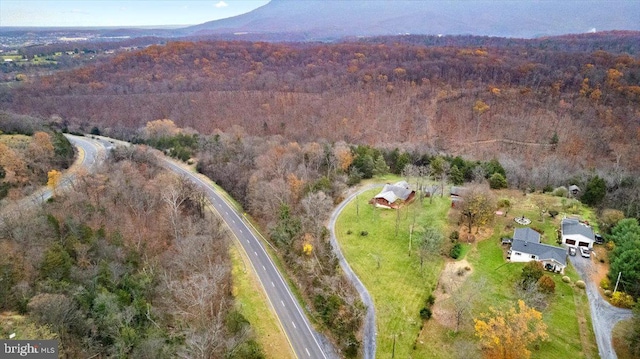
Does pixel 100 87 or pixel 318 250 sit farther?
pixel 100 87

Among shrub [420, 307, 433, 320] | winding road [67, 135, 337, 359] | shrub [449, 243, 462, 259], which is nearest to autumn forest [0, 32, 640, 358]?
winding road [67, 135, 337, 359]

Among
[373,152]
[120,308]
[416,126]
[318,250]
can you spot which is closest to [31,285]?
[120,308]

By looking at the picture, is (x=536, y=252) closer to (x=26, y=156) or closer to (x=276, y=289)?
(x=276, y=289)

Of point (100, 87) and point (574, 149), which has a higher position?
point (100, 87)

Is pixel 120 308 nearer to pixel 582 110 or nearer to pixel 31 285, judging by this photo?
pixel 31 285

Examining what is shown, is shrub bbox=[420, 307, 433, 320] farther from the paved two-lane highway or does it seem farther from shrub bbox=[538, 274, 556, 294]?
shrub bbox=[538, 274, 556, 294]

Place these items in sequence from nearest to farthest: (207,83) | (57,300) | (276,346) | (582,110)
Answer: (57,300) < (276,346) < (582,110) < (207,83)
